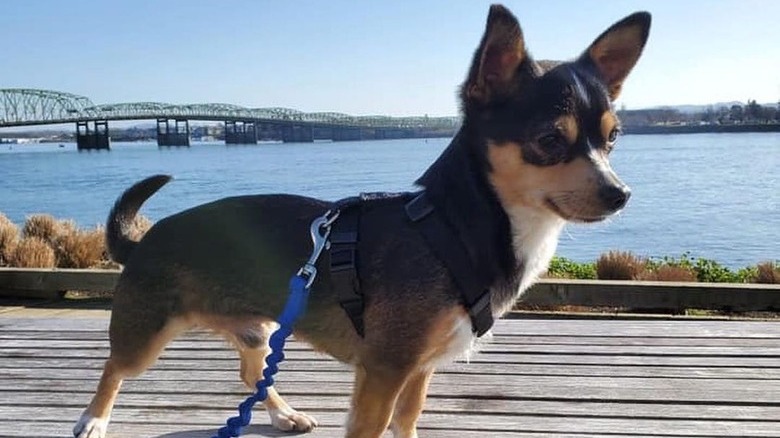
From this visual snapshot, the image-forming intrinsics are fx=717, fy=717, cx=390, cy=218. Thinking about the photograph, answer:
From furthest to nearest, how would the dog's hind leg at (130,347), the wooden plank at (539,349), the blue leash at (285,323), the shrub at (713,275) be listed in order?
the shrub at (713,275), the wooden plank at (539,349), the dog's hind leg at (130,347), the blue leash at (285,323)

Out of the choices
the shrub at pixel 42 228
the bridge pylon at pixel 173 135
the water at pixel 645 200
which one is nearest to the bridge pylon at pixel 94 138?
the bridge pylon at pixel 173 135

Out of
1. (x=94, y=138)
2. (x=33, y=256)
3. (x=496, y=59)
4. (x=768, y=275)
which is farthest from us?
(x=94, y=138)

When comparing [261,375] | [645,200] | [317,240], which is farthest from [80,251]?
[645,200]

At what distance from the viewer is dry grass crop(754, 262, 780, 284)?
8.41m

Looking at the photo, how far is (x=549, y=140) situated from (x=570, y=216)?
0.28 metres

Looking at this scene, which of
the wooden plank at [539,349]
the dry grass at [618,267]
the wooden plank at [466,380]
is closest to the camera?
the wooden plank at [466,380]

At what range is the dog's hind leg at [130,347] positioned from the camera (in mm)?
3137

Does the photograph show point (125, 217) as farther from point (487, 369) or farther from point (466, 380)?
point (487, 369)

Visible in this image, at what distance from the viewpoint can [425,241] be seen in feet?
8.87

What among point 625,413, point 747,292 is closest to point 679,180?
point 747,292

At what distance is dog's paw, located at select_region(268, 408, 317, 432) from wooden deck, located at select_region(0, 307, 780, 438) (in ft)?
0.17

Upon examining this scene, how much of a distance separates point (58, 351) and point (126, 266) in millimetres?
1883

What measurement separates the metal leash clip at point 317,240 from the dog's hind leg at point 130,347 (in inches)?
29.7

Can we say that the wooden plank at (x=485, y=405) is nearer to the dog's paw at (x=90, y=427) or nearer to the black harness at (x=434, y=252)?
the dog's paw at (x=90, y=427)
